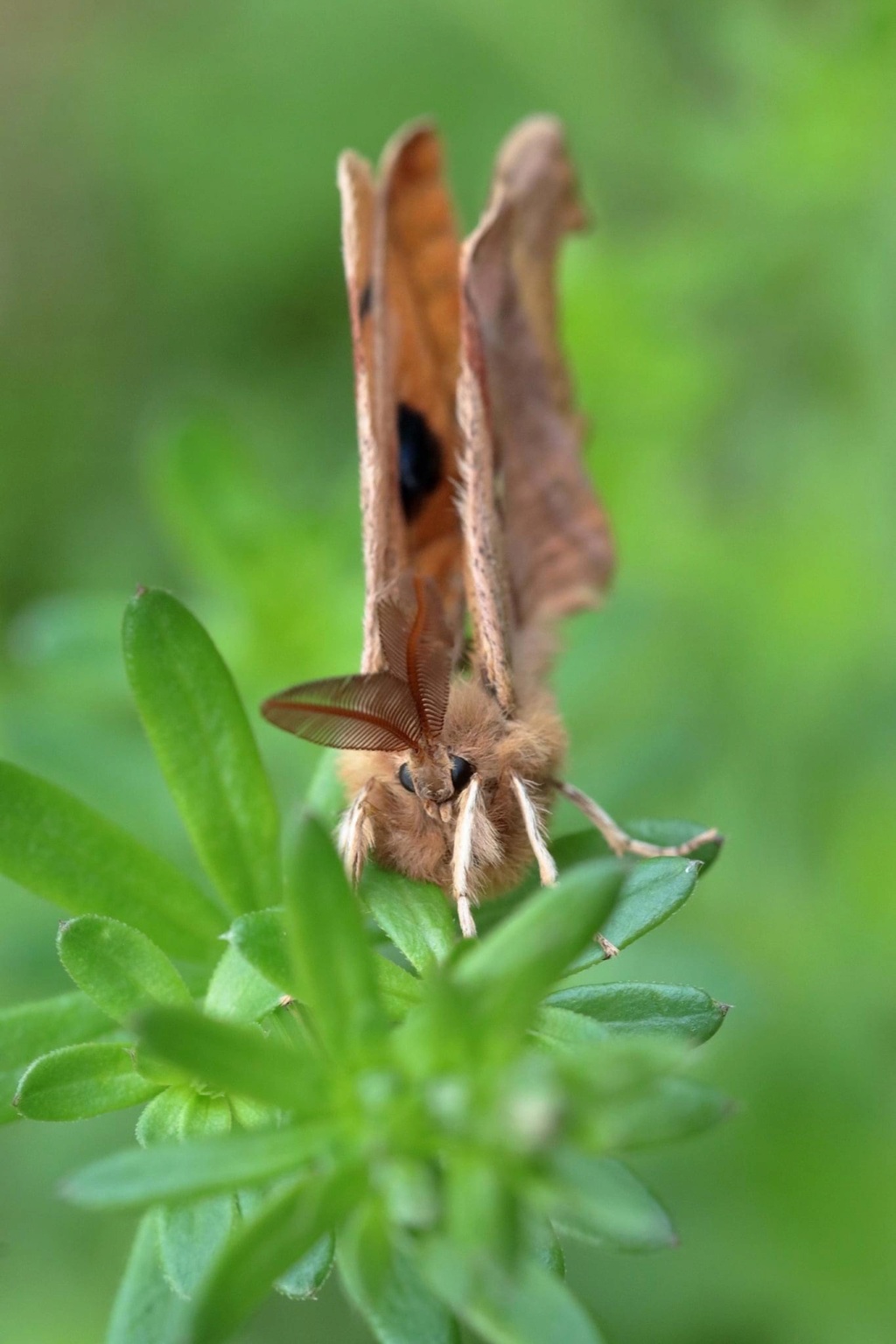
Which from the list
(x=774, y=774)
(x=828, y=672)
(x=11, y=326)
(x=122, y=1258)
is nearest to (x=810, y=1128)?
(x=774, y=774)

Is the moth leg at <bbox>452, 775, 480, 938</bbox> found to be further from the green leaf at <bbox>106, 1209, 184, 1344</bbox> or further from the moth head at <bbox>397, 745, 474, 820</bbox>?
the green leaf at <bbox>106, 1209, 184, 1344</bbox>

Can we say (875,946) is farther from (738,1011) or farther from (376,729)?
(376,729)

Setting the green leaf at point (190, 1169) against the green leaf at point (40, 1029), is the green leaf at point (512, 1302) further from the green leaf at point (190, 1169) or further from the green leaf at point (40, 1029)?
the green leaf at point (40, 1029)

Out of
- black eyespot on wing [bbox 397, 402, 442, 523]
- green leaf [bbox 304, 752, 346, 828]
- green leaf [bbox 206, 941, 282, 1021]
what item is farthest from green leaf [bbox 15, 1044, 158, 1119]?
black eyespot on wing [bbox 397, 402, 442, 523]

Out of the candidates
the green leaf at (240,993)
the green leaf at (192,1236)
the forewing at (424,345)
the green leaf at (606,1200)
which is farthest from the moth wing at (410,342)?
the green leaf at (606,1200)

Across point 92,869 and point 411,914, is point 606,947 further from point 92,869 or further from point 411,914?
point 92,869

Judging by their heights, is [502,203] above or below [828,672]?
above
